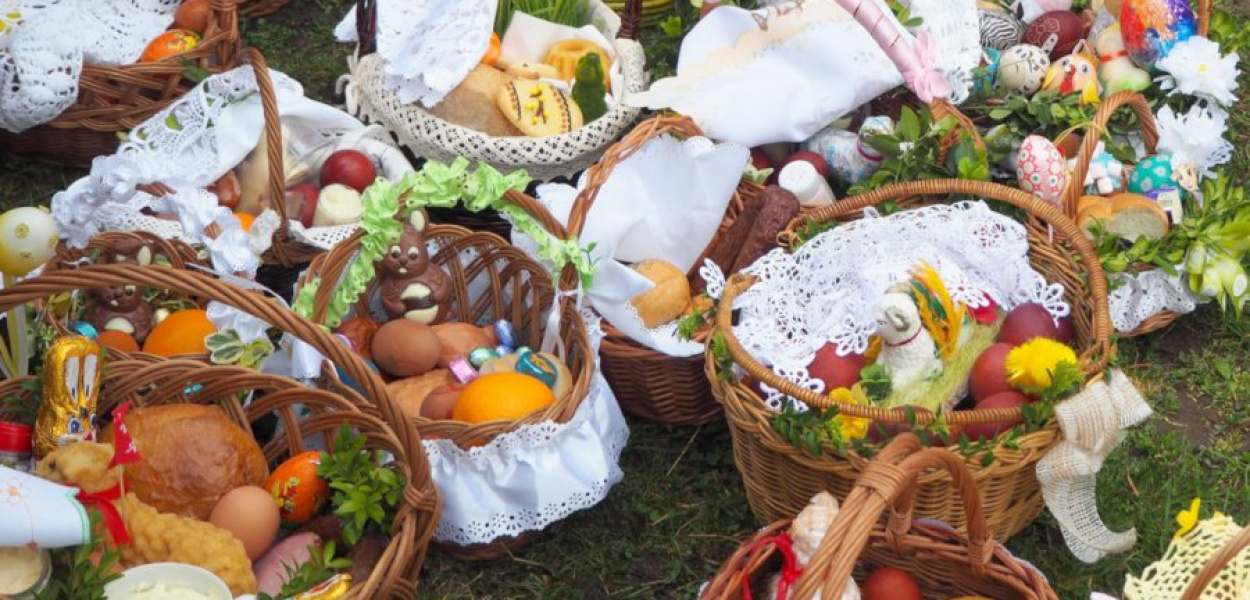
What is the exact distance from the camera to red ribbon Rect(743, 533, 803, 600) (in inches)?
80.6

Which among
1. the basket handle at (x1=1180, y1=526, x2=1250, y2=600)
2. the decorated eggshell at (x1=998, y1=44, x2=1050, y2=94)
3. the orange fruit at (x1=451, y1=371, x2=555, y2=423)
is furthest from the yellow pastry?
the basket handle at (x1=1180, y1=526, x2=1250, y2=600)

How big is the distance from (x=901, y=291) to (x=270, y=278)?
1.39 meters

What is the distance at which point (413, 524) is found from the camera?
2082mm

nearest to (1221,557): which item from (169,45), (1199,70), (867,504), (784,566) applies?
(867,504)

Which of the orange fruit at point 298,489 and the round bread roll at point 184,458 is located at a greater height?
the round bread roll at point 184,458

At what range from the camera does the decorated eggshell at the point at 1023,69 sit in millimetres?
3229

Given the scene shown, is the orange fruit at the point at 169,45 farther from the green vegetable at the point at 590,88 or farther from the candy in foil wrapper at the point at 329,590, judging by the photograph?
the candy in foil wrapper at the point at 329,590

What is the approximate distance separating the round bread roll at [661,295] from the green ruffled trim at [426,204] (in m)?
0.27

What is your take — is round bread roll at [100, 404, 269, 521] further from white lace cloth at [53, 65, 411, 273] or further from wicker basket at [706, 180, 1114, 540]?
wicker basket at [706, 180, 1114, 540]

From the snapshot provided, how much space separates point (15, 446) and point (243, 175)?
103 cm

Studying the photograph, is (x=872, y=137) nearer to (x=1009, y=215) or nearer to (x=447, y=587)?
(x=1009, y=215)

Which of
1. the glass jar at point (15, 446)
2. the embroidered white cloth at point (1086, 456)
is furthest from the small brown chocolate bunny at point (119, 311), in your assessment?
the embroidered white cloth at point (1086, 456)

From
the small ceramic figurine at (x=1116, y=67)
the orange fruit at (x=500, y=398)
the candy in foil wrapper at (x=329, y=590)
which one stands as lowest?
the orange fruit at (x=500, y=398)

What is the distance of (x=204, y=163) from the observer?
2926mm
